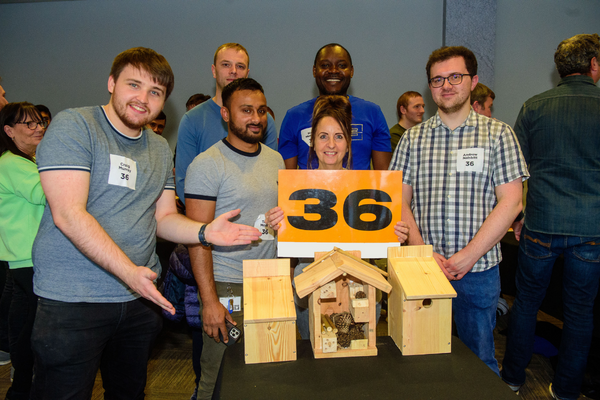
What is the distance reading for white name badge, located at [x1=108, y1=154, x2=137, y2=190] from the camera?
57.1 inches

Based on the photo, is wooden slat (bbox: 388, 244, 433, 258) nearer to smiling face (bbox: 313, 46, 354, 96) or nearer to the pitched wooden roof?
the pitched wooden roof

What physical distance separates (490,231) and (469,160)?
0.35 m

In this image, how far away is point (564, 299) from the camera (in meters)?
2.28

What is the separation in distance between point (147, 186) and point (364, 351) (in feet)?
3.56

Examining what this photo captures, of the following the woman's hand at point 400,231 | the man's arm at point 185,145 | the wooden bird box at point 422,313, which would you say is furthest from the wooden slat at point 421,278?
the man's arm at point 185,145

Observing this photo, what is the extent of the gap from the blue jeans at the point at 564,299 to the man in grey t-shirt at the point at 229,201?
1.60m

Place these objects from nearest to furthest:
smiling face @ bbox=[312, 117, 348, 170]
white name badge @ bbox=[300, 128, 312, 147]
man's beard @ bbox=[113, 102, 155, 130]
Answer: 1. man's beard @ bbox=[113, 102, 155, 130]
2. smiling face @ bbox=[312, 117, 348, 170]
3. white name badge @ bbox=[300, 128, 312, 147]

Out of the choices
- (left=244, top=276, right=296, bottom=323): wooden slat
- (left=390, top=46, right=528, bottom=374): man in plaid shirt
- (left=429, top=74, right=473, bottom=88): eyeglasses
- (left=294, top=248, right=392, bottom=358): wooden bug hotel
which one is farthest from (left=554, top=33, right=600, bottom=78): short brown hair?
(left=244, top=276, right=296, bottom=323): wooden slat

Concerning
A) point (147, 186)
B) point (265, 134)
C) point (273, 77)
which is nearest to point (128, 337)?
point (147, 186)

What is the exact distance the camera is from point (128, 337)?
63.9 inches

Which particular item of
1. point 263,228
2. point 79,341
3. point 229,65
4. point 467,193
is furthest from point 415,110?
point 79,341

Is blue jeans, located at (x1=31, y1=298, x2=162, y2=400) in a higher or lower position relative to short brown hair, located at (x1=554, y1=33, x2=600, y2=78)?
lower

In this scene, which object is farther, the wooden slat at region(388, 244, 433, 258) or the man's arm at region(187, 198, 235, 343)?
the man's arm at region(187, 198, 235, 343)

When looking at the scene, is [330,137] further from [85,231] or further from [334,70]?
[85,231]
